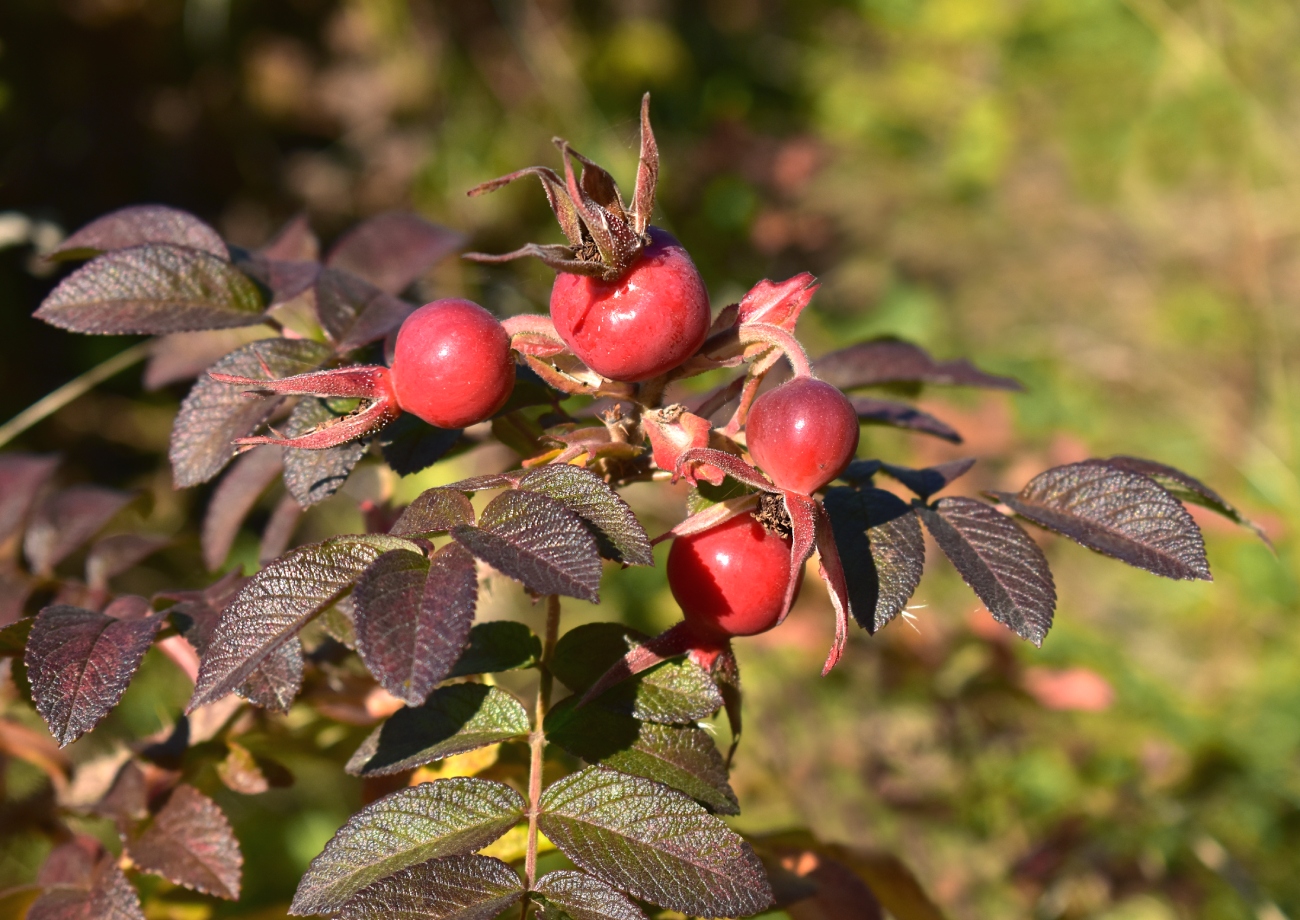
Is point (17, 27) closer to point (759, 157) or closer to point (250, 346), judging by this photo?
point (250, 346)

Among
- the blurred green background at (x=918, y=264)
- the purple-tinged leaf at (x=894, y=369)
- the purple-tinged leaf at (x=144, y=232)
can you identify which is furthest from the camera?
the blurred green background at (x=918, y=264)

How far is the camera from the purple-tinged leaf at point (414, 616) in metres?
0.52

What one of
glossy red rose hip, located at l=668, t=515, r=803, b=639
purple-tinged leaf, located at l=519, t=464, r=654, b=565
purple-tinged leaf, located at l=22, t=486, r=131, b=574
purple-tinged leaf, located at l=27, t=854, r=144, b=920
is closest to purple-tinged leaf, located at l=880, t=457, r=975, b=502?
glossy red rose hip, located at l=668, t=515, r=803, b=639

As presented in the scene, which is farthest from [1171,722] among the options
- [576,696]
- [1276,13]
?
[1276,13]

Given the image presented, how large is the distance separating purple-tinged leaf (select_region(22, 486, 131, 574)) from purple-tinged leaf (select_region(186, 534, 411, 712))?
0.57 m

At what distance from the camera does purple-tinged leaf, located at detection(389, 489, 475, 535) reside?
0.63m

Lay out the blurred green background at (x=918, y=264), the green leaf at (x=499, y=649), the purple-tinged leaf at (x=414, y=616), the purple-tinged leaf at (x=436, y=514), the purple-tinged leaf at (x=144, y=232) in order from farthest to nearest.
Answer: the blurred green background at (x=918, y=264) < the purple-tinged leaf at (x=144, y=232) < the green leaf at (x=499, y=649) < the purple-tinged leaf at (x=436, y=514) < the purple-tinged leaf at (x=414, y=616)

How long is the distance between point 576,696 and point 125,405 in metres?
2.40

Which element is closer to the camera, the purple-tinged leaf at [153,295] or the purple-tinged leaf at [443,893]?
the purple-tinged leaf at [443,893]

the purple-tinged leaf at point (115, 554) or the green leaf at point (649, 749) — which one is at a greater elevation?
the green leaf at point (649, 749)

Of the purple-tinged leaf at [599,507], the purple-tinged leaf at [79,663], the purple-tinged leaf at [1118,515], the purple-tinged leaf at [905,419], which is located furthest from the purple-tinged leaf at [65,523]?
the purple-tinged leaf at [1118,515]

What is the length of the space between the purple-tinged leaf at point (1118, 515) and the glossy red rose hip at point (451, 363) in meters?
0.39

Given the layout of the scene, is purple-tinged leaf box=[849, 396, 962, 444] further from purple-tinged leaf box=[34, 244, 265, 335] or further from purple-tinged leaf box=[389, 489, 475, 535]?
purple-tinged leaf box=[34, 244, 265, 335]

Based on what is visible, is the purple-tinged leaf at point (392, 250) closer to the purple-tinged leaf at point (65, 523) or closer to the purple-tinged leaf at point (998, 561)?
the purple-tinged leaf at point (65, 523)
